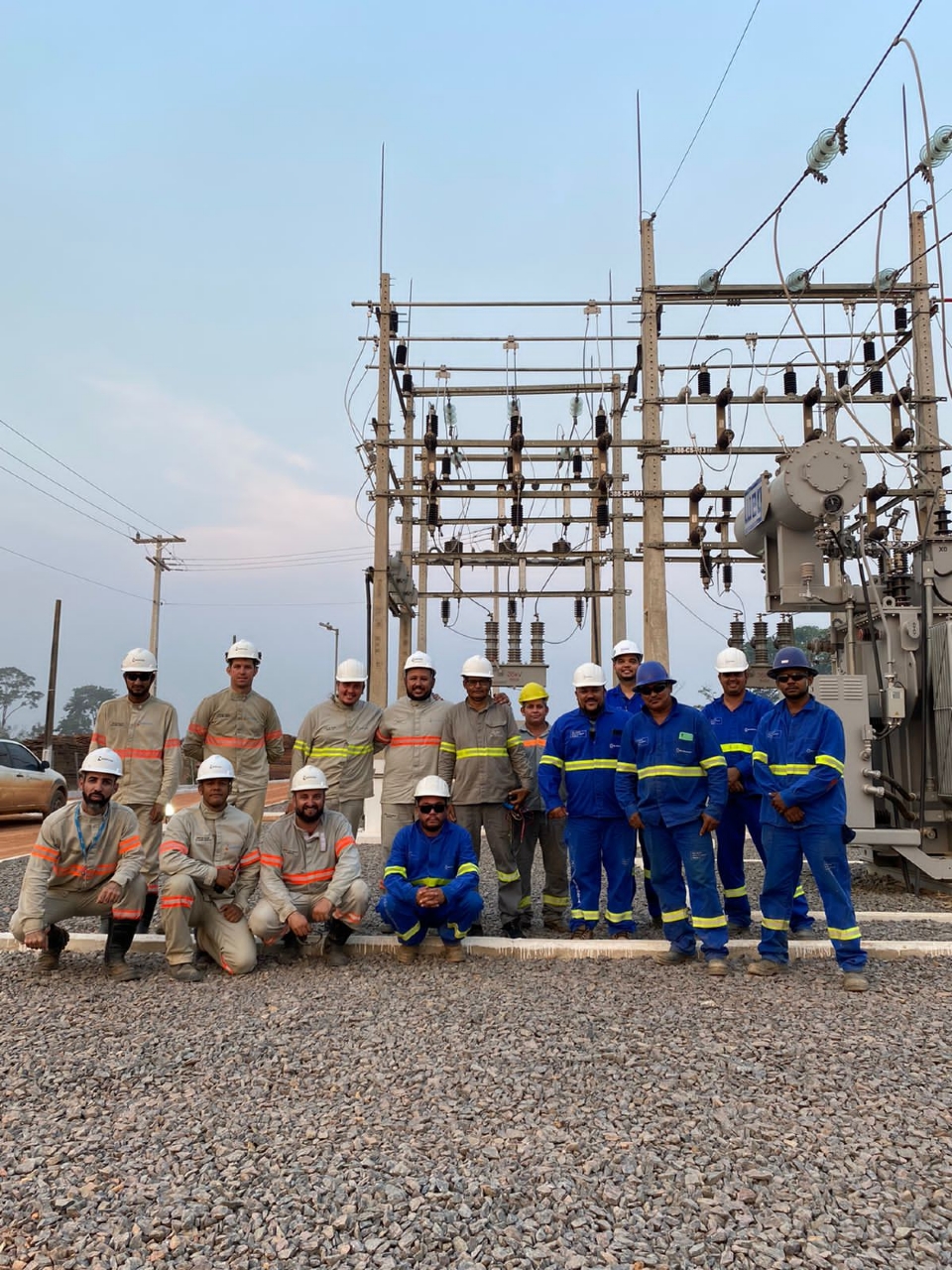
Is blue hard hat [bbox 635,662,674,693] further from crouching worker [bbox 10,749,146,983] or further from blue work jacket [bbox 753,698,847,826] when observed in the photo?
crouching worker [bbox 10,749,146,983]

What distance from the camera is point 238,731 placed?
6.46m

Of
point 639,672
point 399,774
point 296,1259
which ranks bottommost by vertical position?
point 296,1259

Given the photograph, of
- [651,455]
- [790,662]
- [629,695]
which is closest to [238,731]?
[629,695]

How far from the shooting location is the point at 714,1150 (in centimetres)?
305

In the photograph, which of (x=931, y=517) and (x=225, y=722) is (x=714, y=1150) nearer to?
(x=225, y=722)

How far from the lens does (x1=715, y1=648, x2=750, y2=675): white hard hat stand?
679 cm

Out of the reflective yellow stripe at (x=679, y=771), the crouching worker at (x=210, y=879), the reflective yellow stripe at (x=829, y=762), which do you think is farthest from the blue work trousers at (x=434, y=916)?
the reflective yellow stripe at (x=829, y=762)

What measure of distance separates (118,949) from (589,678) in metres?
3.44

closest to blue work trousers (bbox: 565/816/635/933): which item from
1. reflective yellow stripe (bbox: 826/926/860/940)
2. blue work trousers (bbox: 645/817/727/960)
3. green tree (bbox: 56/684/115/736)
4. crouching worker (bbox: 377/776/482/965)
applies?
blue work trousers (bbox: 645/817/727/960)

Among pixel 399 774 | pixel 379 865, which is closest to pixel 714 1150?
pixel 399 774

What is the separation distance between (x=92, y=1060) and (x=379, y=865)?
6.03 m

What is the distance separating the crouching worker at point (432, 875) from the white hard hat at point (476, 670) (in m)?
0.83

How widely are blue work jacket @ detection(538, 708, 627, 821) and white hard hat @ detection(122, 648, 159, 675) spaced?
2.81m

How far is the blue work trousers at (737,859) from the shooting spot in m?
6.51
